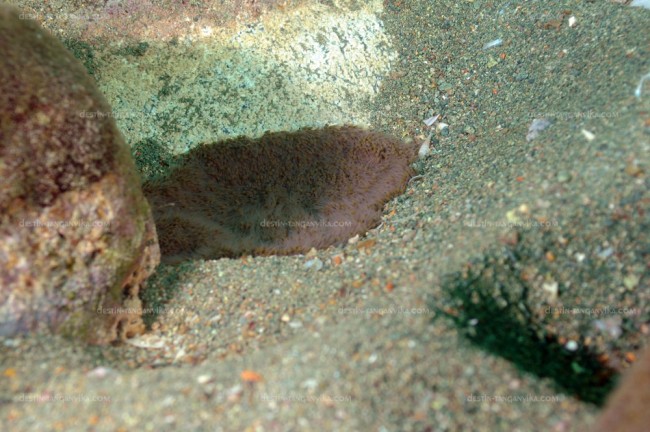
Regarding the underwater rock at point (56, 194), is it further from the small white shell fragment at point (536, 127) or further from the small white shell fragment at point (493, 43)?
the small white shell fragment at point (493, 43)

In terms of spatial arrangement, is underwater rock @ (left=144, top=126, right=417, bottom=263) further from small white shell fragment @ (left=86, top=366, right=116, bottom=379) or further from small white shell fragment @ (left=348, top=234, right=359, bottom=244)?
small white shell fragment @ (left=86, top=366, right=116, bottom=379)

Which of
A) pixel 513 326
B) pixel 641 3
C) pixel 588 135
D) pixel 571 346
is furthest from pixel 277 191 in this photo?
pixel 641 3

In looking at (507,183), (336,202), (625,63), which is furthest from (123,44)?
(625,63)

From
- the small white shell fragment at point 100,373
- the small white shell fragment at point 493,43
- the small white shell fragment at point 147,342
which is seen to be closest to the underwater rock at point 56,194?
the small white shell fragment at point 147,342

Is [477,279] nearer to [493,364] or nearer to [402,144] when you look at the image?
[493,364]

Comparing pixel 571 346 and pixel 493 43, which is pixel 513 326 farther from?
pixel 493 43

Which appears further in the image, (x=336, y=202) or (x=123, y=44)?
(x=123, y=44)
